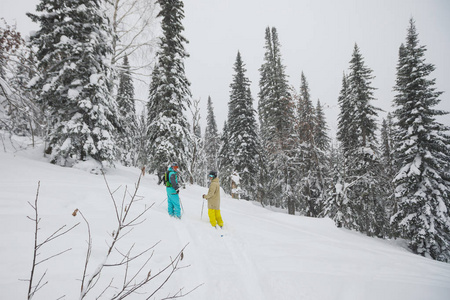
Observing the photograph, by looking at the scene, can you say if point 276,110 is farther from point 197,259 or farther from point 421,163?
point 197,259

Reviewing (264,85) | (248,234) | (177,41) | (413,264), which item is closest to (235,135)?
(264,85)

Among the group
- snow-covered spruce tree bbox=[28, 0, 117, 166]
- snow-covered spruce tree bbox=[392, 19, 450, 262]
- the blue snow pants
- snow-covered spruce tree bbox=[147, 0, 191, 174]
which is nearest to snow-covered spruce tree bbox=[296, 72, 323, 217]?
snow-covered spruce tree bbox=[392, 19, 450, 262]

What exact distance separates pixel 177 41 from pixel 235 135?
1026 cm

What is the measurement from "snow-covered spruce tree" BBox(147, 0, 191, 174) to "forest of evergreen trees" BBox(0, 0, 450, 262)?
0.20 ft

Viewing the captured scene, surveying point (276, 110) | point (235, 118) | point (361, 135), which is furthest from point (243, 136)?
point (361, 135)

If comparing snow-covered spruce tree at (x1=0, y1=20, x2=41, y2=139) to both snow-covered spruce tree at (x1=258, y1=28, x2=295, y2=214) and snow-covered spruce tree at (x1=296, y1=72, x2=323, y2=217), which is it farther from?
snow-covered spruce tree at (x1=258, y1=28, x2=295, y2=214)

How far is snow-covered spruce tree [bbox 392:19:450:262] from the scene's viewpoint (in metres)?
12.3

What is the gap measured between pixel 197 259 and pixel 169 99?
9.79 meters

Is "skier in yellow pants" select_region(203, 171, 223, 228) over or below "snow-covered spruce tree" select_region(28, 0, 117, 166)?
below

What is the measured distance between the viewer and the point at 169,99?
1184 centimetres

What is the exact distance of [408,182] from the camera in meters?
13.3

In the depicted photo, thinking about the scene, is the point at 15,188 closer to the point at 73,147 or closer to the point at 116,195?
the point at 116,195

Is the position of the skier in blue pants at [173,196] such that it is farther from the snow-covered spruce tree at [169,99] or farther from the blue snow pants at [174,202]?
the snow-covered spruce tree at [169,99]

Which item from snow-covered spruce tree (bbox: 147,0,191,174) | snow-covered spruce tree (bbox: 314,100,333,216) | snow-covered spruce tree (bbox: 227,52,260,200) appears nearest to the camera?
snow-covered spruce tree (bbox: 147,0,191,174)
